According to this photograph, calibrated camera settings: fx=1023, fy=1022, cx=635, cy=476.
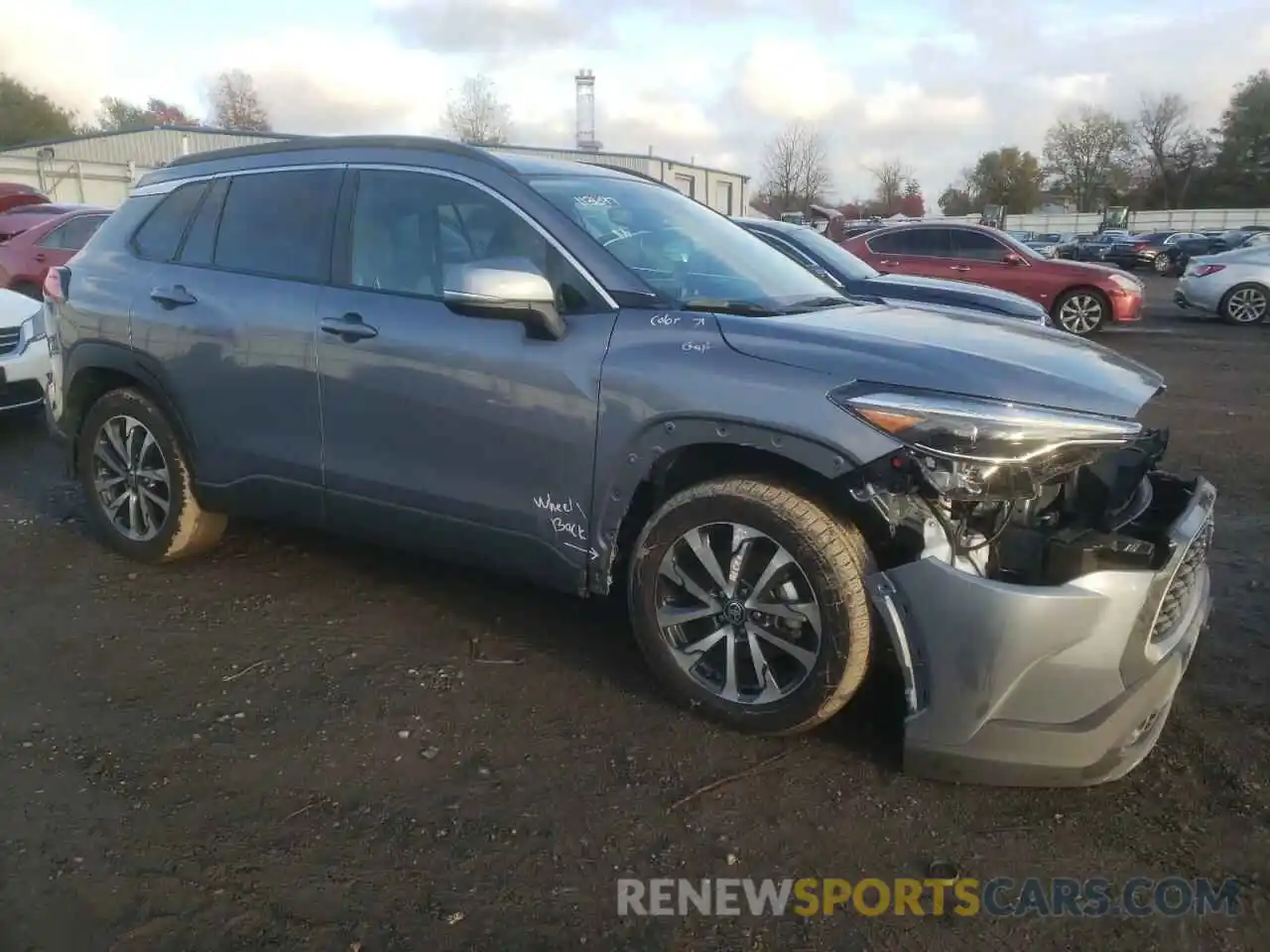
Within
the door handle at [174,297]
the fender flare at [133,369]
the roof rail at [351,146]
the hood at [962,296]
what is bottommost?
the fender flare at [133,369]

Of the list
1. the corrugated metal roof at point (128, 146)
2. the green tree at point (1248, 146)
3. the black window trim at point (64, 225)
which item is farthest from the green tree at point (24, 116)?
the green tree at point (1248, 146)

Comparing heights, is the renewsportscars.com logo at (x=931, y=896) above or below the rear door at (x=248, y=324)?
below

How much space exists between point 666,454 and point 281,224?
6.83ft

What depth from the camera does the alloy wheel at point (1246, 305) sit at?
642 inches

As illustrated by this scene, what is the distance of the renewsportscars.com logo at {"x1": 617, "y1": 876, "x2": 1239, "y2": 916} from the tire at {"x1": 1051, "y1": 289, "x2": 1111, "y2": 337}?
13.3 m

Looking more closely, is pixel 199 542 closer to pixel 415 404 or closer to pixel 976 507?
pixel 415 404

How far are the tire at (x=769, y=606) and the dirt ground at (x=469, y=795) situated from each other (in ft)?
0.49

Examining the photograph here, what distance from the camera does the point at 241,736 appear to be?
3309mm

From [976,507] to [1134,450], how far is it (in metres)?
0.92

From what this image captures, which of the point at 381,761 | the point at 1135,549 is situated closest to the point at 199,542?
the point at 381,761

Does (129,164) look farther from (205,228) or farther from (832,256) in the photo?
(205,228)

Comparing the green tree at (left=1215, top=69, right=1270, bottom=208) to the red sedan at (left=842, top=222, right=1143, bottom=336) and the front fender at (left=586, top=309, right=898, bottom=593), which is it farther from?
the front fender at (left=586, top=309, right=898, bottom=593)

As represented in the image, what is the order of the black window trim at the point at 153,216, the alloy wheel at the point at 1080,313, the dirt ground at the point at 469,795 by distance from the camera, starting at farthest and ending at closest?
1. the alloy wheel at the point at 1080,313
2. the black window trim at the point at 153,216
3. the dirt ground at the point at 469,795

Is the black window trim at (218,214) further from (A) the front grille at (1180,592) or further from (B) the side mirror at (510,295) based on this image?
(A) the front grille at (1180,592)
